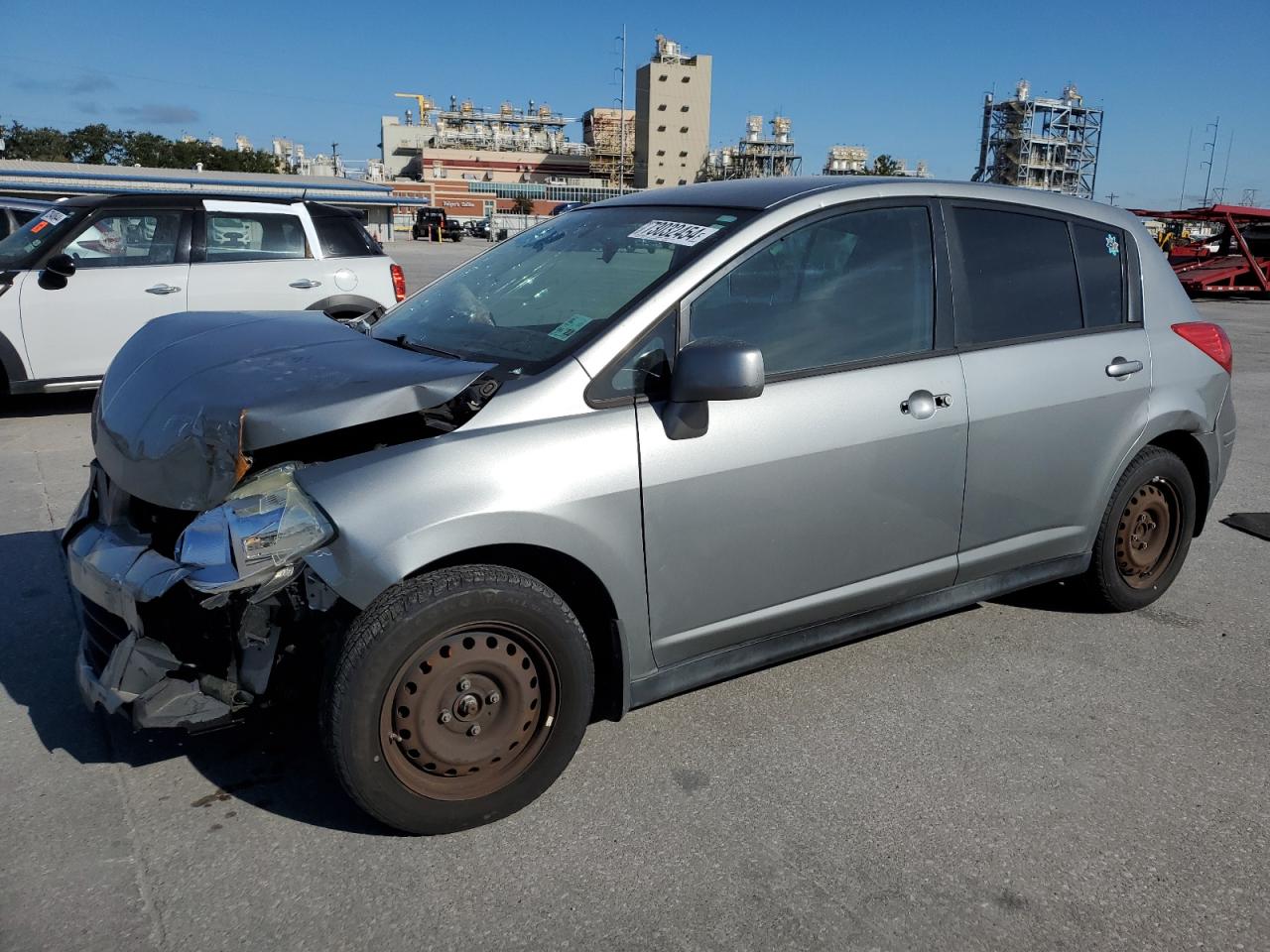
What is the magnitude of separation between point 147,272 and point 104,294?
387mm

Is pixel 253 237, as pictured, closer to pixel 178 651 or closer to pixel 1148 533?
pixel 178 651

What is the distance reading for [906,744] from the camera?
3213 millimetres

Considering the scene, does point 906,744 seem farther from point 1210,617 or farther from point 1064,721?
point 1210,617

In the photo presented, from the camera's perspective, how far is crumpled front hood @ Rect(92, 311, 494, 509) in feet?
8.49

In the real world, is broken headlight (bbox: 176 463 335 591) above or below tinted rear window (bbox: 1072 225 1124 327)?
below

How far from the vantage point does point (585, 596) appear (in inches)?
114

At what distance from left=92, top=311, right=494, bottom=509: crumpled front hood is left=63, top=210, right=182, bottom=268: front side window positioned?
5.44 m

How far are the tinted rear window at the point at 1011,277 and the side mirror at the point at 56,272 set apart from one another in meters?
7.08

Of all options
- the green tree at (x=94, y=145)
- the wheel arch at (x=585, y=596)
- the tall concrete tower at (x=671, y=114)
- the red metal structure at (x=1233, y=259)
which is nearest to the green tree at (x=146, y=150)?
the green tree at (x=94, y=145)

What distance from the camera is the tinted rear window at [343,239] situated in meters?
8.96

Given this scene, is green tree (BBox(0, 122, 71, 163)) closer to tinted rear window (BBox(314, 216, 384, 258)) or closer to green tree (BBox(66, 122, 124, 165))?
green tree (BBox(66, 122, 124, 165))

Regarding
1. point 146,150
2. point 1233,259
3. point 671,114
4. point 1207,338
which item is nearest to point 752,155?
point 671,114

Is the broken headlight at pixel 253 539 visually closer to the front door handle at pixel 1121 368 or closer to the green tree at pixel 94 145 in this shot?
the front door handle at pixel 1121 368

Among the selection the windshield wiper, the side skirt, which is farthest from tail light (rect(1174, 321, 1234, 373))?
the windshield wiper
